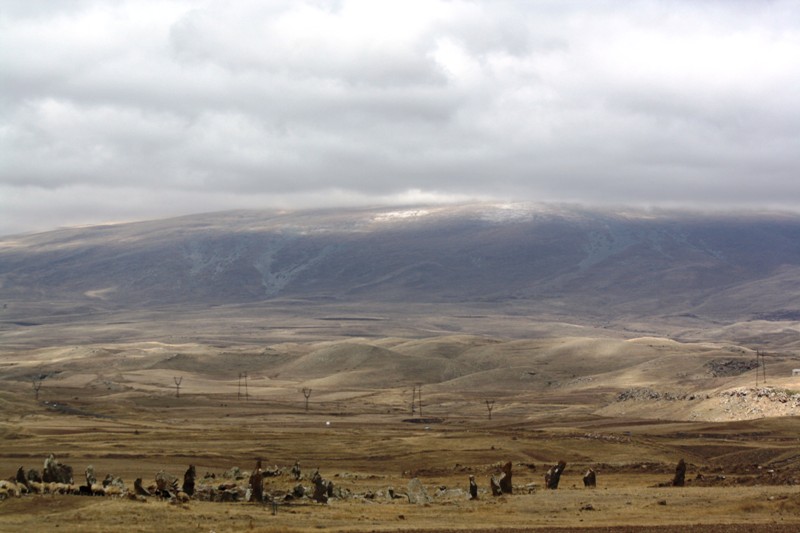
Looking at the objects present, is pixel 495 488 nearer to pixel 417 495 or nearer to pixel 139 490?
pixel 417 495

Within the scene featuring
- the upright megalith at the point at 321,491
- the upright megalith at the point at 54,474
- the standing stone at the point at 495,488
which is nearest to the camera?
the upright megalith at the point at 321,491

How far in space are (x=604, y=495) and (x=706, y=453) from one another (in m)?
34.9

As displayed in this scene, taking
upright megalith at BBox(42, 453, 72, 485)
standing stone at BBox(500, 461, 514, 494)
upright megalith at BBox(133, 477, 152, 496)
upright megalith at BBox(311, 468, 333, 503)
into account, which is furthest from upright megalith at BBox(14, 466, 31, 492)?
standing stone at BBox(500, 461, 514, 494)

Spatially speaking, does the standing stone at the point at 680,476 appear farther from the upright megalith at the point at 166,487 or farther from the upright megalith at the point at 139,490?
the upright megalith at the point at 139,490

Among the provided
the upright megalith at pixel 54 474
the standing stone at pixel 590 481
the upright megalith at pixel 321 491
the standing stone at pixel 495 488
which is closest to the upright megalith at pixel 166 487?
the upright megalith at pixel 54 474

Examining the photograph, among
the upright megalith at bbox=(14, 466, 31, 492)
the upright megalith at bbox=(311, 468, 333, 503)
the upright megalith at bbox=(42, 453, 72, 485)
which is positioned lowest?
the upright megalith at bbox=(311, 468, 333, 503)

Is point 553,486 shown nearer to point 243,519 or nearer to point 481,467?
point 481,467

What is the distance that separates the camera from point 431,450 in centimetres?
8606

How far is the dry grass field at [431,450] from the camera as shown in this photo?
42.7 metres

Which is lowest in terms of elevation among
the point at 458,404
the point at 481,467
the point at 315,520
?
the point at 458,404

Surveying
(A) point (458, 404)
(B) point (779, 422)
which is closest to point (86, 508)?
(B) point (779, 422)

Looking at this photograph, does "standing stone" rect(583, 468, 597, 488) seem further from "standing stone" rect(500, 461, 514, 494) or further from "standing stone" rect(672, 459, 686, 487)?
"standing stone" rect(500, 461, 514, 494)

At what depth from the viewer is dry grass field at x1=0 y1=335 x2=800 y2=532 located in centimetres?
4272

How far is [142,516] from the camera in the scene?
4028cm
